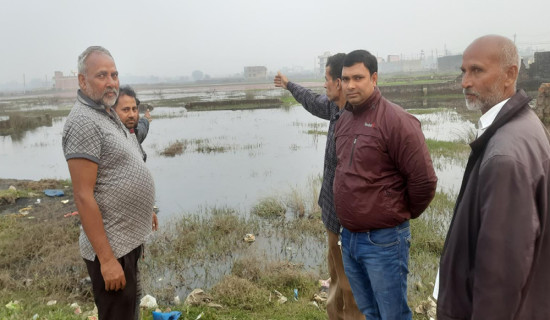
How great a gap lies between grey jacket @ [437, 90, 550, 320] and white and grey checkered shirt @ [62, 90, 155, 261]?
1785 millimetres

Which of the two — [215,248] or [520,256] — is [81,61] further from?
[215,248]

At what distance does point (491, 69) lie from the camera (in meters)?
1.74

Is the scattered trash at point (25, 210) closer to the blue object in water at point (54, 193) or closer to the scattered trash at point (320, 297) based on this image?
the blue object in water at point (54, 193)

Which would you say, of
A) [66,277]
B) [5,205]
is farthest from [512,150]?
[5,205]

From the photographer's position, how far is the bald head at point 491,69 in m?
1.72

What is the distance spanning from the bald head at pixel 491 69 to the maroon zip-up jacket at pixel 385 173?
2.24 feet

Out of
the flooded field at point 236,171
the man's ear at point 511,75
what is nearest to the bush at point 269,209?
the flooded field at point 236,171

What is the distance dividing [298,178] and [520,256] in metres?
9.37

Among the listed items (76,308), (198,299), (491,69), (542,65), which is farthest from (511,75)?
(542,65)

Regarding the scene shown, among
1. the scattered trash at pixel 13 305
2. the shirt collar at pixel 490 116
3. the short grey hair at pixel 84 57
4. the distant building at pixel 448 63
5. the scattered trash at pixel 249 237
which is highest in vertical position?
the distant building at pixel 448 63

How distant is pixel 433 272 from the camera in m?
5.15

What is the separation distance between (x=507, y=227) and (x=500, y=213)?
0.05 meters

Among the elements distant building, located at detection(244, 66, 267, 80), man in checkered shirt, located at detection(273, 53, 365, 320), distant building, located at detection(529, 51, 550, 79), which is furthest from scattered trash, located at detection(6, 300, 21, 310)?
distant building, located at detection(244, 66, 267, 80)

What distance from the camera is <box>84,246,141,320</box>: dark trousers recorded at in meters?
2.40
